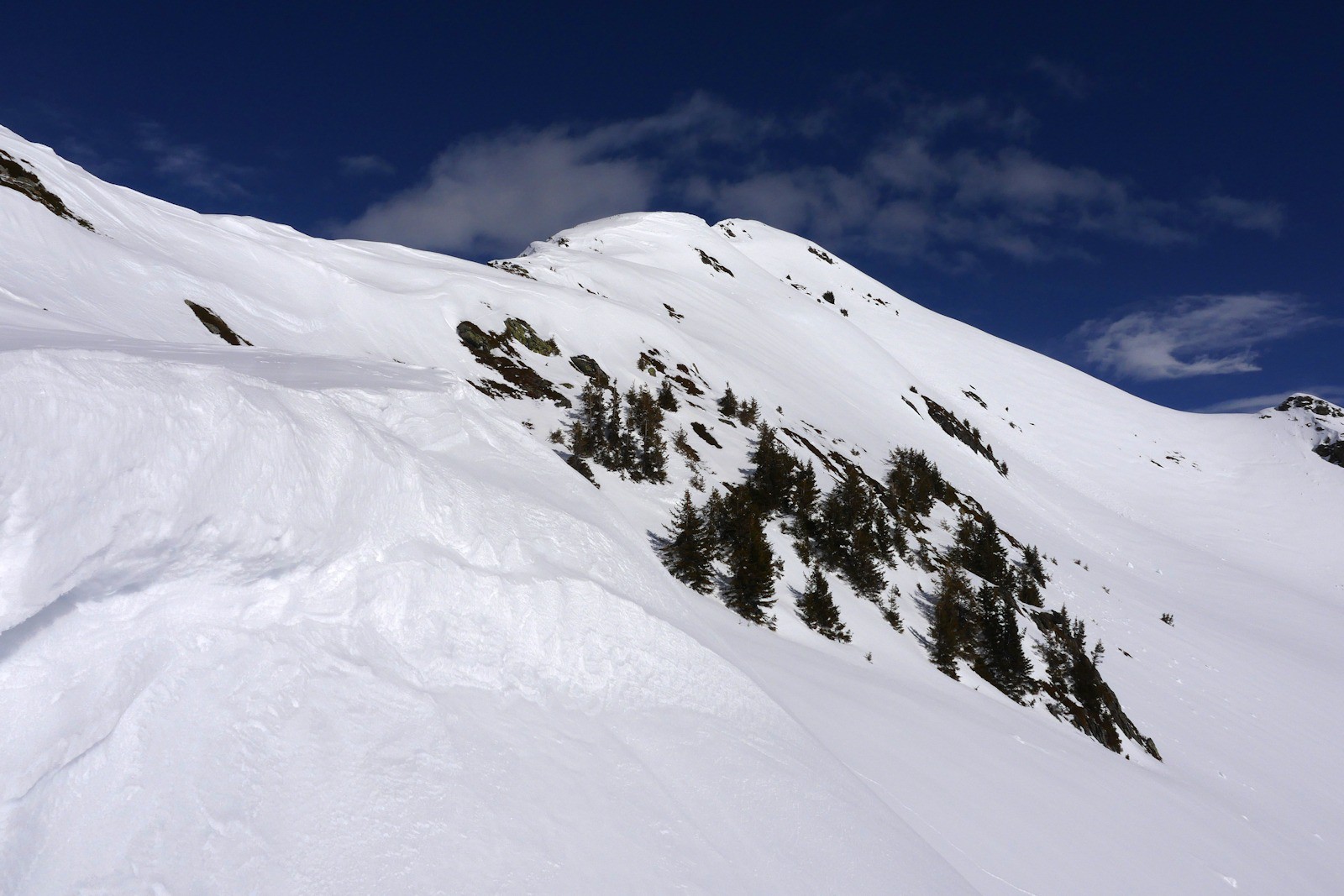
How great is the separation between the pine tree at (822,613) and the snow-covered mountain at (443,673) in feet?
1.11

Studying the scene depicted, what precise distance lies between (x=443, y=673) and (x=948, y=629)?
1328 cm

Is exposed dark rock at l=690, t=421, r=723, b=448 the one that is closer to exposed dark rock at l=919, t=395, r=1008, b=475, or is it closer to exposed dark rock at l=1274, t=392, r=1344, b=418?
exposed dark rock at l=919, t=395, r=1008, b=475

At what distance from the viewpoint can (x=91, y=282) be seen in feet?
39.2

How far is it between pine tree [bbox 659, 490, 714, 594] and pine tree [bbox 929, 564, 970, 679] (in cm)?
610

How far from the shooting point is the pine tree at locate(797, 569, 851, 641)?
1255 cm

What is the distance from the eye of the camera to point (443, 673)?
14.0 ft

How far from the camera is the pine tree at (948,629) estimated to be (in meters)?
14.0

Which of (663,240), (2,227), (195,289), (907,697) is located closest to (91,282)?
(2,227)

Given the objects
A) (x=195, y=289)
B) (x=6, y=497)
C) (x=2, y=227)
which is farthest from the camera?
(x=195, y=289)

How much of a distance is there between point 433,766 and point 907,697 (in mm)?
8358

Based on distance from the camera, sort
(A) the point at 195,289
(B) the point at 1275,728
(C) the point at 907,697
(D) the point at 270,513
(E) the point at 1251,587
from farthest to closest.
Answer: (E) the point at 1251,587 < (B) the point at 1275,728 < (A) the point at 195,289 < (C) the point at 907,697 < (D) the point at 270,513

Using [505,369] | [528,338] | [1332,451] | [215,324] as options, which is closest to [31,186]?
[215,324]

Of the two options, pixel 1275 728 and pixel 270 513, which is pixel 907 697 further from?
pixel 1275 728

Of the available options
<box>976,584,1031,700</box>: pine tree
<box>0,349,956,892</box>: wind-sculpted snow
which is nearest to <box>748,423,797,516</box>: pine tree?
<box>976,584,1031,700</box>: pine tree
